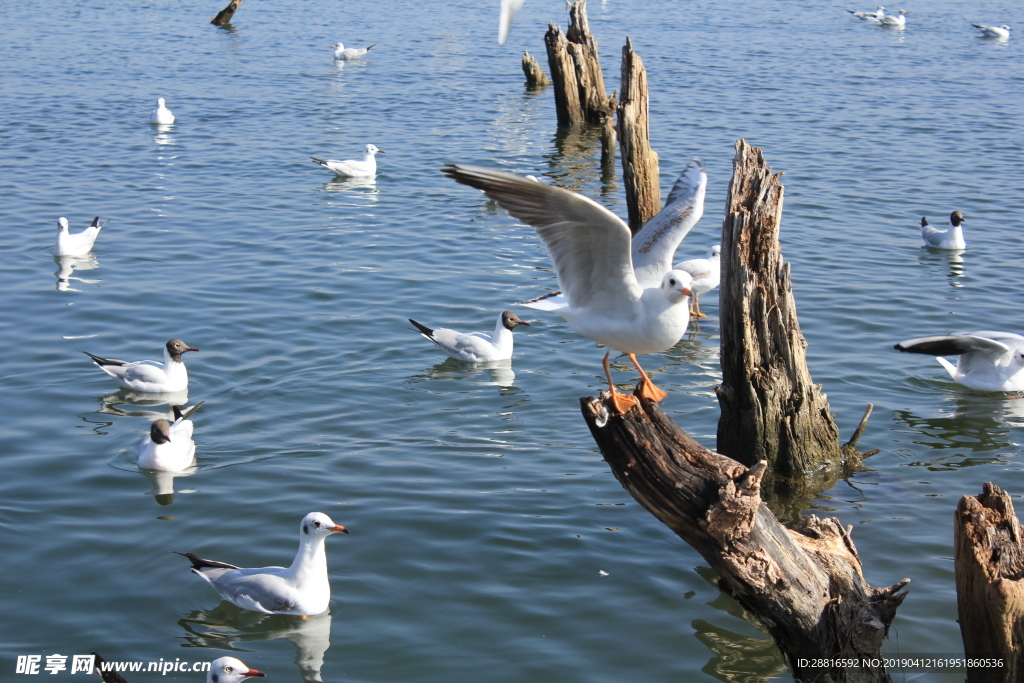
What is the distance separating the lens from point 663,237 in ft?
27.6

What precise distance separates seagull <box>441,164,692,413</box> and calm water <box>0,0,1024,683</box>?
6.15ft

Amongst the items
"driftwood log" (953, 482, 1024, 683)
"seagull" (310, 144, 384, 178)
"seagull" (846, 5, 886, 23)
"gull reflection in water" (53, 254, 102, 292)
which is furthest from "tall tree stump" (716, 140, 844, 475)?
"seagull" (846, 5, 886, 23)

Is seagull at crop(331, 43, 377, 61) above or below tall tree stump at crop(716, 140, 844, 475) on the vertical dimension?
above

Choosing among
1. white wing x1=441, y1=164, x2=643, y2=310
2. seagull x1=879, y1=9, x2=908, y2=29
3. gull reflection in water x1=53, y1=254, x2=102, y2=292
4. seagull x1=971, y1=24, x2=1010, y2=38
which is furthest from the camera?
seagull x1=879, y1=9, x2=908, y2=29

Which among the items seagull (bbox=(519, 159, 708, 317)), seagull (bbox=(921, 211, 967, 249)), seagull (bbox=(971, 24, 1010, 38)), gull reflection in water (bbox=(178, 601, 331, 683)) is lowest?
gull reflection in water (bbox=(178, 601, 331, 683))

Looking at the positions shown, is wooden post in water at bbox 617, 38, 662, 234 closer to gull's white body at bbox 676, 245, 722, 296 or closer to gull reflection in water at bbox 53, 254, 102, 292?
gull's white body at bbox 676, 245, 722, 296

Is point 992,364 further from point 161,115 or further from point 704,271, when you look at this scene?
point 161,115

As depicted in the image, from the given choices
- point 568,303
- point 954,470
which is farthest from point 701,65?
point 568,303

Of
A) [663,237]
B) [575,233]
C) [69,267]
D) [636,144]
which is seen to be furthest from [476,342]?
[69,267]

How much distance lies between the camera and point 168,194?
696 inches

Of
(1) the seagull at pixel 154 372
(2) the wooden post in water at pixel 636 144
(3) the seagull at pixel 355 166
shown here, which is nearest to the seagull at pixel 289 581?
(1) the seagull at pixel 154 372

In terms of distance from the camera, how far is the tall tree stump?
7578 mm

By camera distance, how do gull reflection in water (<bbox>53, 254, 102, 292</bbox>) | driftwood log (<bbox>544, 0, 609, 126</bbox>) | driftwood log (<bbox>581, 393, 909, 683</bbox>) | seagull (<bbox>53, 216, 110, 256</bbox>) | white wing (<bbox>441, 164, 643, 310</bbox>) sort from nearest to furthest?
driftwood log (<bbox>581, 393, 909, 683</bbox>) → white wing (<bbox>441, 164, 643, 310</bbox>) → gull reflection in water (<bbox>53, 254, 102, 292</bbox>) → seagull (<bbox>53, 216, 110, 256</bbox>) → driftwood log (<bbox>544, 0, 609, 126</bbox>)

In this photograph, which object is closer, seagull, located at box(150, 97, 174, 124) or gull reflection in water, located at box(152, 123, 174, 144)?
gull reflection in water, located at box(152, 123, 174, 144)
